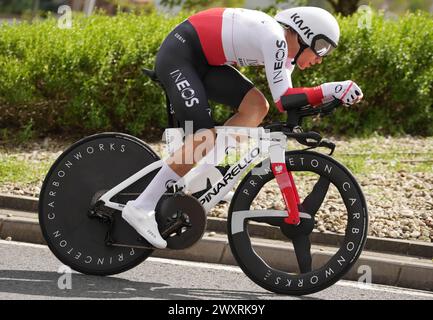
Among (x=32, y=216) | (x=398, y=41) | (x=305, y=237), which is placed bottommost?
(x=32, y=216)

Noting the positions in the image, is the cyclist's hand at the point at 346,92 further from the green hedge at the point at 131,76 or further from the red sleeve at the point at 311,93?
the green hedge at the point at 131,76

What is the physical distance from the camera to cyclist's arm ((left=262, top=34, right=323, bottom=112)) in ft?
20.3

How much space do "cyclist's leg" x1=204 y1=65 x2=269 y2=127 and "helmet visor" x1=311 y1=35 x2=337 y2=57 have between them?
0.50 m

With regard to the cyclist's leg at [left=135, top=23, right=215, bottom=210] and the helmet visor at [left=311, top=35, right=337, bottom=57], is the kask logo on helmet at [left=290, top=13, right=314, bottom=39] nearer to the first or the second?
the helmet visor at [left=311, top=35, right=337, bottom=57]

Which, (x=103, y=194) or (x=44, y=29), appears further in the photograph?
(x=44, y=29)

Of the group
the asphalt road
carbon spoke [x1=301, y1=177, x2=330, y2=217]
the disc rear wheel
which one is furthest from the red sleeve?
the asphalt road

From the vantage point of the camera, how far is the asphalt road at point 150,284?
6410 millimetres

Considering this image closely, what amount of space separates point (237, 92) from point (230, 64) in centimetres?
18

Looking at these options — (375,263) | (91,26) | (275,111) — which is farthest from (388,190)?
(91,26)

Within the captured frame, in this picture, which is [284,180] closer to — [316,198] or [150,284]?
[316,198]

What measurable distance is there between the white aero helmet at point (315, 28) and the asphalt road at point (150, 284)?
1486 mm

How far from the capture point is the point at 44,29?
1166cm

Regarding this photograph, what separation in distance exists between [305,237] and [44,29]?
6016 millimetres
